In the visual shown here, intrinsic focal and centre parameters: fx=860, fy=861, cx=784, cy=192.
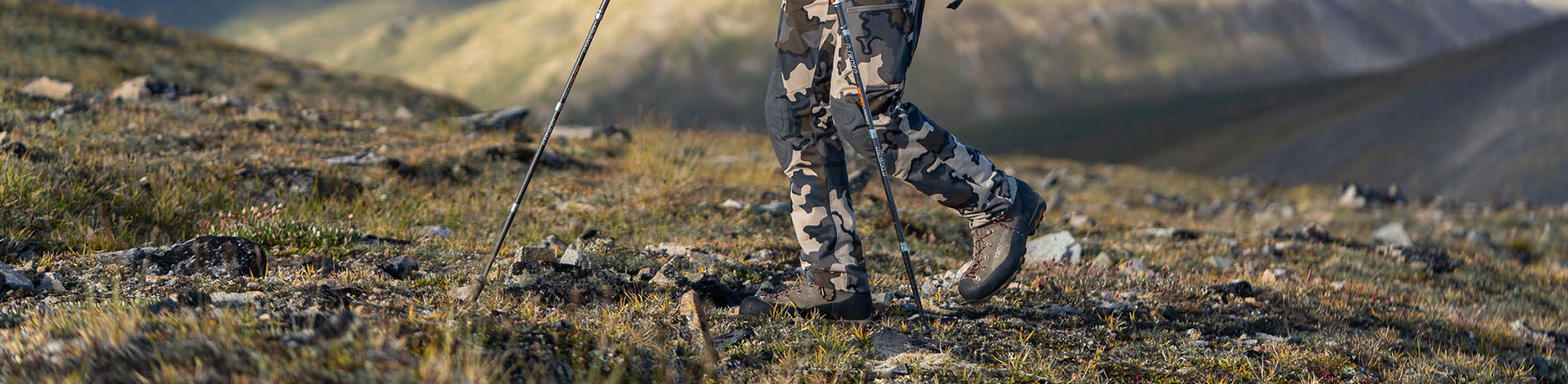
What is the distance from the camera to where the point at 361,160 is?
852 cm

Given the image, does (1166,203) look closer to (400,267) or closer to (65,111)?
(400,267)

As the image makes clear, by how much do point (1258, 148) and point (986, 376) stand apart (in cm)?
9693

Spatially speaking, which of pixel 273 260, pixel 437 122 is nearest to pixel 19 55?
pixel 437 122

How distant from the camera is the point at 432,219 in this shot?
6.78 metres

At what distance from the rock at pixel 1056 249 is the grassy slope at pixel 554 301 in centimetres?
57

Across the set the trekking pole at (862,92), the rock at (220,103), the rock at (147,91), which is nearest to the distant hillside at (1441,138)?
the trekking pole at (862,92)

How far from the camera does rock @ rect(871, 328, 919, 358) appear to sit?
3.84 m

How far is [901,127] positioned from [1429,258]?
7588 millimetres

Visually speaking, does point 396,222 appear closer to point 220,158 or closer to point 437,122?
point 220,158

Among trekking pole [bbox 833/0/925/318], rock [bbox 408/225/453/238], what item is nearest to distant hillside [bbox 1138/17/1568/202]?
trekking pole [bbox 833/0/925/318]

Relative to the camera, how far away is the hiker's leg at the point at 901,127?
3.94 metres

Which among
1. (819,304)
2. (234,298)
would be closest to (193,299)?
(234,298)

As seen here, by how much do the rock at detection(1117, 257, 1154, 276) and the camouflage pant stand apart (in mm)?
2521

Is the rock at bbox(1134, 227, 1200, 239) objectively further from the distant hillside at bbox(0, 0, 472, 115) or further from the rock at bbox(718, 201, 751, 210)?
the distant hillside at bbox(0, 0, 472, 115)
